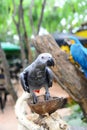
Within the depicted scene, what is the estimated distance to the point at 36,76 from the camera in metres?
2.34

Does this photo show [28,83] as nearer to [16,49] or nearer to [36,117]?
[36,117]

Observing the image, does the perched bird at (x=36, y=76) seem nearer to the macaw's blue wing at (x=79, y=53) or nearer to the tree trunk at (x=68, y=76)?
the macaw's blue wing at (x=79, y=53)

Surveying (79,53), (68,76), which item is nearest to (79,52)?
(79,53)

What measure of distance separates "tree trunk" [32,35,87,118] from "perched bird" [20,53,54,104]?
1.90m

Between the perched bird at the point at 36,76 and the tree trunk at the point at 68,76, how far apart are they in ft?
6.22

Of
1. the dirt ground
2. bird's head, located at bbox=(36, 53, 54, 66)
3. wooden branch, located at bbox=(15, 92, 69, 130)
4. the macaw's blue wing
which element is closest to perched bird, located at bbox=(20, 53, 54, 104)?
bird's head, located at bbox=(36, 53, 54, 66)

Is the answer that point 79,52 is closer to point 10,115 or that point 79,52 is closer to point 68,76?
point 68,76

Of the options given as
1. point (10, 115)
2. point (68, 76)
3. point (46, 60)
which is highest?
point (46, 60)

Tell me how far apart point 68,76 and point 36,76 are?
6.65ft

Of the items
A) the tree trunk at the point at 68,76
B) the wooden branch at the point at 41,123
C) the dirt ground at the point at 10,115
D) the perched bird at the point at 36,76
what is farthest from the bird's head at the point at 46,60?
the dirt ground at the point at 10,115

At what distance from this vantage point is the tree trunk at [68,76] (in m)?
4.31

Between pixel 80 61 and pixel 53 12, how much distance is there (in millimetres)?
13245

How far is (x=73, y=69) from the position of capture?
4.36 metres

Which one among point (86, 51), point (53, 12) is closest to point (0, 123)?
point (86, 51)
